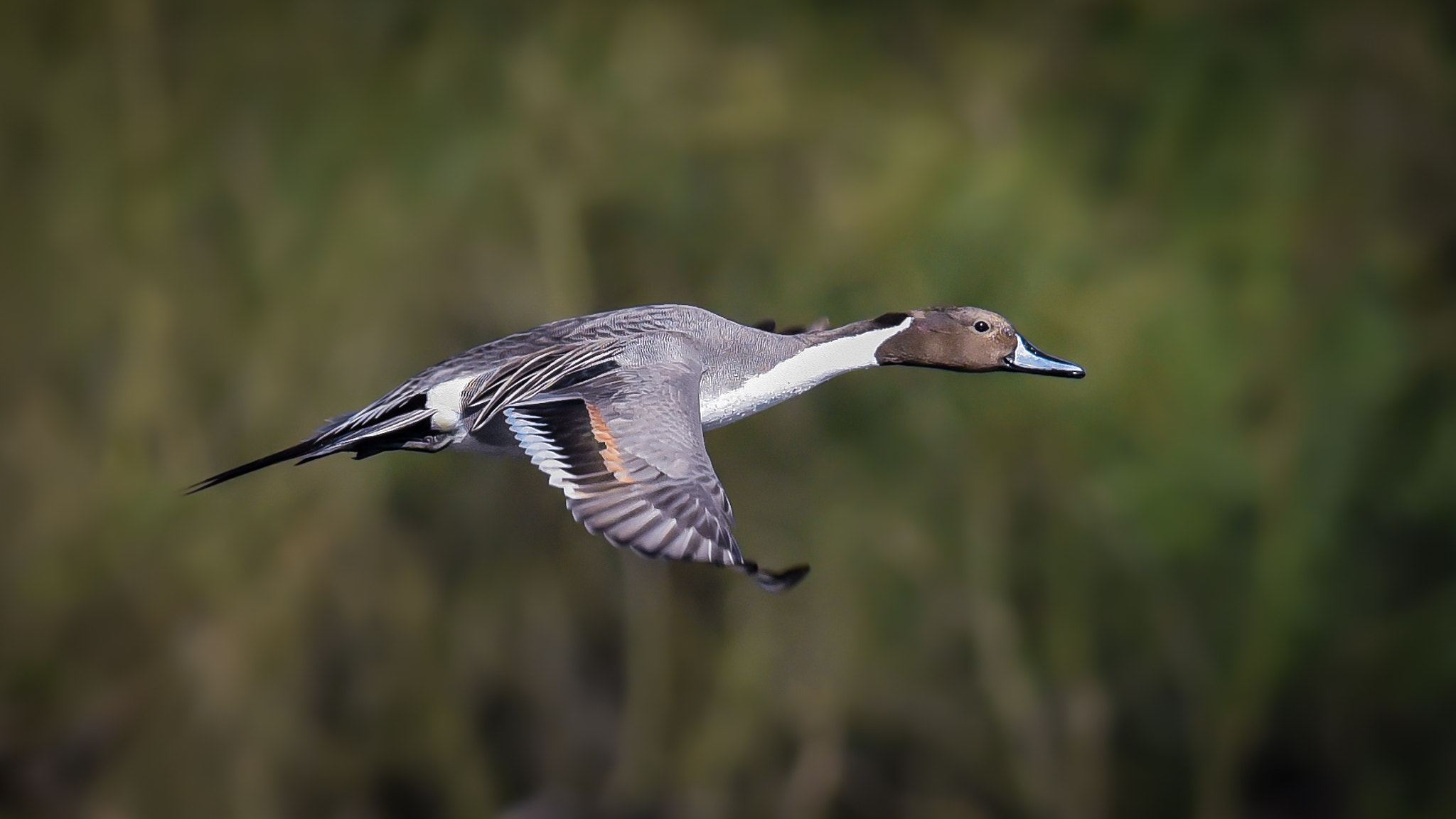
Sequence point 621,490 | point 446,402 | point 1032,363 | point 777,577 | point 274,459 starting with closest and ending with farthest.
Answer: point 777,577 < point 621,490 < point 274,459 < point 446,402 < point 1032,363

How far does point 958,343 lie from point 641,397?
0.86 m

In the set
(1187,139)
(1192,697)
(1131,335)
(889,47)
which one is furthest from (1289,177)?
(1192,697)

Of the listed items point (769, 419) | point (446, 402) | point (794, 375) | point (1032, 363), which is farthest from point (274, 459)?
point (769, 419)

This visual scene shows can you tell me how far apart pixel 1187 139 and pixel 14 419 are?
477 centimetres

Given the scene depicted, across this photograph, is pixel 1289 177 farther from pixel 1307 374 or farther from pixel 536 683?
pixel 536 683

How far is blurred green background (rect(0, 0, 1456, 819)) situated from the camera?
5977mm

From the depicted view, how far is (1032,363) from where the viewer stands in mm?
3432

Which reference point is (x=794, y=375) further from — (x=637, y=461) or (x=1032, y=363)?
(x=637, y=461)

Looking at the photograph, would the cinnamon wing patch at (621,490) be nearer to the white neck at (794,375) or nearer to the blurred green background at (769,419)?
the white neck at (794,375)

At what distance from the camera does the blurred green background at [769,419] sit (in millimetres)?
5977

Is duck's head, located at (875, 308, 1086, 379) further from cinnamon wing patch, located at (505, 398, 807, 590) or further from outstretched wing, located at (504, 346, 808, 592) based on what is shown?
cinnamon wing patch, located at (505, 398, 807, 590)

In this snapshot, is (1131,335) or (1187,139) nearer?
(1131,335)

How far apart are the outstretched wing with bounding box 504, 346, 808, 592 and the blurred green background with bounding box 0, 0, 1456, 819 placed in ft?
9.36

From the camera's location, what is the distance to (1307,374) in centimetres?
647
